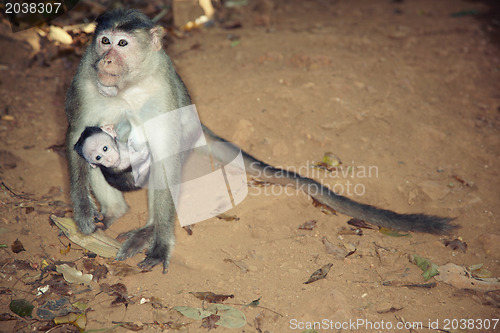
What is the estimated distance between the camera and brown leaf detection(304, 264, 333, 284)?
8.31 ft

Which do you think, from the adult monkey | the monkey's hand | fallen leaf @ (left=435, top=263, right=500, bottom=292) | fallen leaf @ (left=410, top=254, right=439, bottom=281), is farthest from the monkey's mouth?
fallen leaf @ (left=435, top=263, right=500, bottom=292)

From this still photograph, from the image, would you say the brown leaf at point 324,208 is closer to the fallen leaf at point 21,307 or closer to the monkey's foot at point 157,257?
the monkey's foot at point 157,257

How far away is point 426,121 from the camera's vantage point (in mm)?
3953

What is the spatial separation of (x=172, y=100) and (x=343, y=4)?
4.40 m

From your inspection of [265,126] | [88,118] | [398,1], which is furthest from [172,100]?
[398,1]

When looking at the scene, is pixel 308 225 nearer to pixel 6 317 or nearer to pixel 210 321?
pixel 210 321

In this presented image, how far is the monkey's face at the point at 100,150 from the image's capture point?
2570 mm

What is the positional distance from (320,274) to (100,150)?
148 centimetres

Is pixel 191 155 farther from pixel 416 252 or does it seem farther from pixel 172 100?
pixel 416 252

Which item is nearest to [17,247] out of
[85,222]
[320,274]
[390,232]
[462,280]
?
[85,222]

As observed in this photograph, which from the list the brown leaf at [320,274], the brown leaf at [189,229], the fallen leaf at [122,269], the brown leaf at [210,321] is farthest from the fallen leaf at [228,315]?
the brown leaf at [189,229]

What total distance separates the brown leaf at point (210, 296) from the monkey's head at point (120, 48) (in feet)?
4.20

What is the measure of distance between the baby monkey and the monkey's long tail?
634 millimetres

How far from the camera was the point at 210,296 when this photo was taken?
243 centimetres
